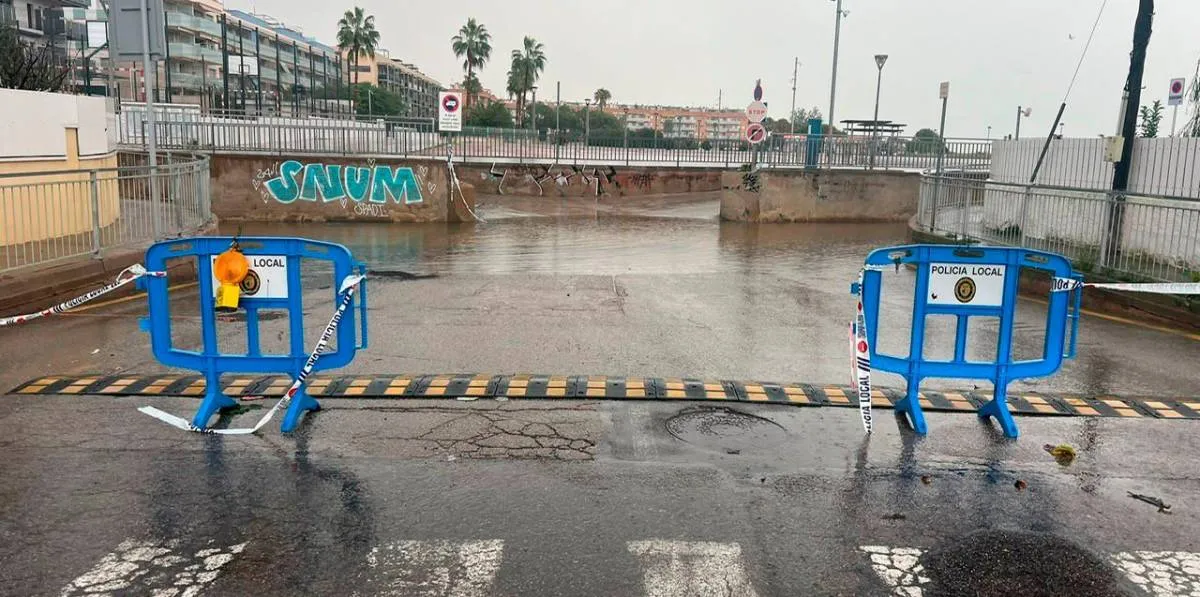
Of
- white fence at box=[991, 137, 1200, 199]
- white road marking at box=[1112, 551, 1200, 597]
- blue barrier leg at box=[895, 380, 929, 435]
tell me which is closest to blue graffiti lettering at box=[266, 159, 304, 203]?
white fence at box=[991, 137, 1200, 199]

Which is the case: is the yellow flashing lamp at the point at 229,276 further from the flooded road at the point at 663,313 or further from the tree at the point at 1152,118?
the tree at the point at 1152,118

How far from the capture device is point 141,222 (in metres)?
12.3

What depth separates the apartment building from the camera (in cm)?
14150

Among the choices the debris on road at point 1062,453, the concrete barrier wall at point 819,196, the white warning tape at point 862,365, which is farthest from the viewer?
the concrete barrier wall at point 819,196

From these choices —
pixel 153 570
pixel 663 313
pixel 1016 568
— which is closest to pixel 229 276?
pixel 153 570

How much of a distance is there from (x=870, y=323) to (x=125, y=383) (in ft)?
19.0

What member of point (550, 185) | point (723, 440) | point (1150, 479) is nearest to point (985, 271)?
point (1150, 479)

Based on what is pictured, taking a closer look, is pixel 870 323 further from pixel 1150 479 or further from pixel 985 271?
pixel 1150 479

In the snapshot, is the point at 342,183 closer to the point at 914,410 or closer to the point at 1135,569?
the point at 914,410

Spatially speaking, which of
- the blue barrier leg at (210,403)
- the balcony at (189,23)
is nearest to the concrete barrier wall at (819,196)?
the blue barrier leg at (210,403)

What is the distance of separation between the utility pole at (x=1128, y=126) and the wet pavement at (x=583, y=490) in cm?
302

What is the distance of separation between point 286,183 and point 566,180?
9.68m

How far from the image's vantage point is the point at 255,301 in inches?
248

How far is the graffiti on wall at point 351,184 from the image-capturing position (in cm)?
2120
